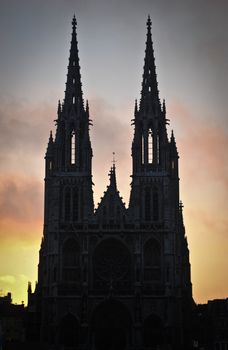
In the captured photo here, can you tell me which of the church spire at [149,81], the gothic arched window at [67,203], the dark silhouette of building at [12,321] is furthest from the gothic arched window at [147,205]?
the dark silhouette of building at [12,321]

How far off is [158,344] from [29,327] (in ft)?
44.8

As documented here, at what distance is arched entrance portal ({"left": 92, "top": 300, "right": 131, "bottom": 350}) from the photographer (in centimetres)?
7925

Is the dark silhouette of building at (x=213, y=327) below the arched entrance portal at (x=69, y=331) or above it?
above

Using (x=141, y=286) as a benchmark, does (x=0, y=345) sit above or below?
below

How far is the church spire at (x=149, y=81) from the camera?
86875 millimetres

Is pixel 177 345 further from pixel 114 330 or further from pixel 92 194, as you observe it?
pixel 92 194

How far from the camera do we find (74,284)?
264 feet

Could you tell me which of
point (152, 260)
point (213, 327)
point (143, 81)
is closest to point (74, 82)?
point (143, 81)

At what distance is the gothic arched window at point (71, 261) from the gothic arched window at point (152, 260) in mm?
7028

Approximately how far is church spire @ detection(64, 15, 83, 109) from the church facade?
2.45 feet

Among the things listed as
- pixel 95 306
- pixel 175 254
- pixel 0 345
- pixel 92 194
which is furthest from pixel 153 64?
pixel 0 345

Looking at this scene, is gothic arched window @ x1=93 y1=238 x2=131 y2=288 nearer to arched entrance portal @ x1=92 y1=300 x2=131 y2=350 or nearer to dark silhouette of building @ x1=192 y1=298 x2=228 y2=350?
arched entrance portal @ x1=92 y1=300 x2=131 y2=350

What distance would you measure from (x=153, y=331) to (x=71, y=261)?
11061 mm

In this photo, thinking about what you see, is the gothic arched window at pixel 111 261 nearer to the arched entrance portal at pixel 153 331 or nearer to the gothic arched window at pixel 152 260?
the gothic arched window at pixel 152 260
